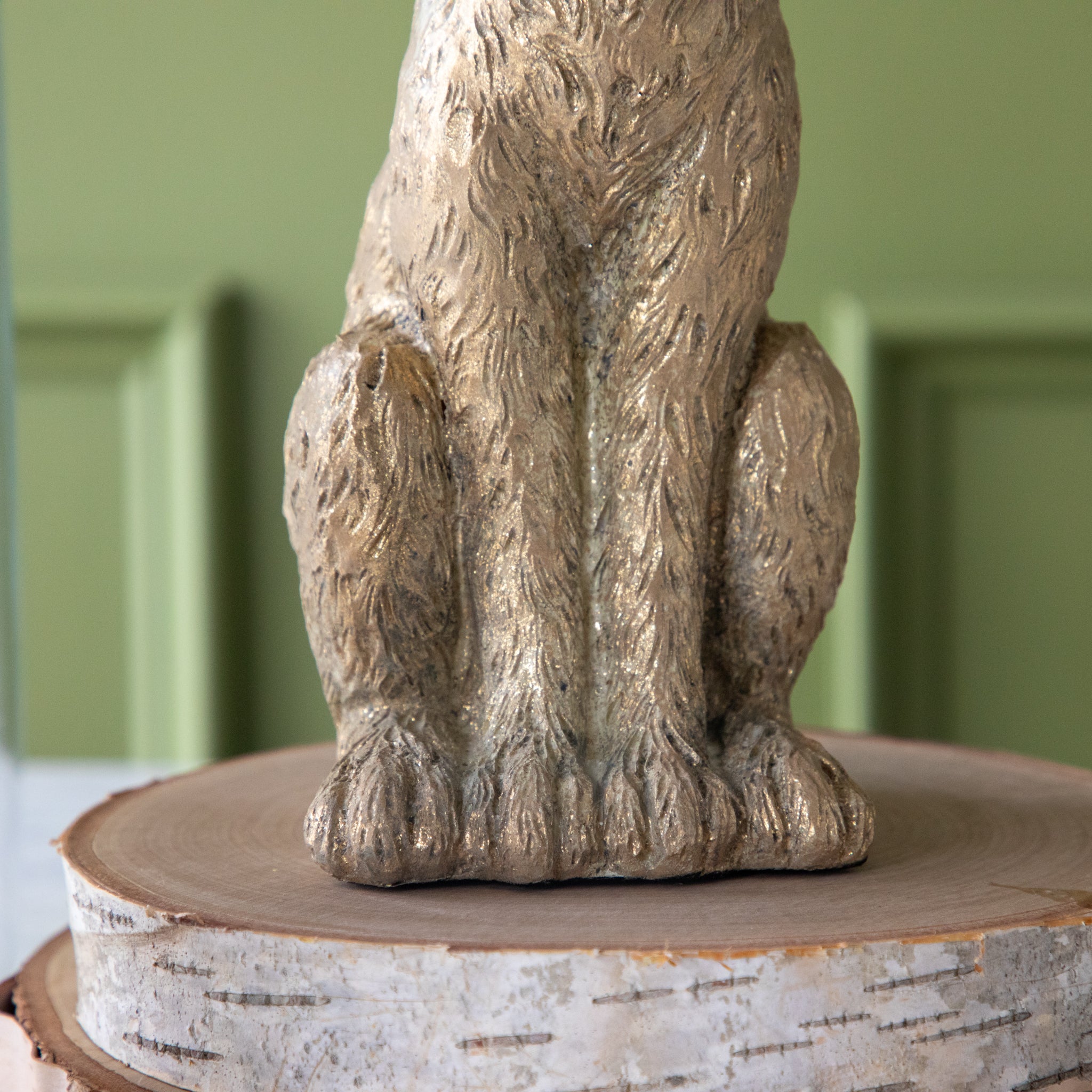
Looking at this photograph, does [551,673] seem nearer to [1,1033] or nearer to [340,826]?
[340,826]

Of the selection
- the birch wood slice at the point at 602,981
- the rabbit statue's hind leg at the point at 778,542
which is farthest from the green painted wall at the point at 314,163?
the birch wood slice at the point at 602,981

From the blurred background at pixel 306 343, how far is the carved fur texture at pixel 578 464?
936 mm

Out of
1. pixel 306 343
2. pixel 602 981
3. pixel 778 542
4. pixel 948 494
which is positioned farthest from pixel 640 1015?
pixel 306 343

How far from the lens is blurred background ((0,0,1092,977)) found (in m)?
1.93

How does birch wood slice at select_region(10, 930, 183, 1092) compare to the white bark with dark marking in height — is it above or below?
below

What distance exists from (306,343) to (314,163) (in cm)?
25

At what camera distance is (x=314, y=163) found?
2053 mm

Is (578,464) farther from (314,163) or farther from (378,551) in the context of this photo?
(314,163)

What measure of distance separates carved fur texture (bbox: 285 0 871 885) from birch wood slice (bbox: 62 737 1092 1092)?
0.05 metres

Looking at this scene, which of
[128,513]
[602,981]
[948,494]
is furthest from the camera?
[128,513]

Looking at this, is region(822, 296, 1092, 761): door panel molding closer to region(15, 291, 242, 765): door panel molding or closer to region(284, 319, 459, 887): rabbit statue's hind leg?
region(15, 291, 242, 765): door panel molding

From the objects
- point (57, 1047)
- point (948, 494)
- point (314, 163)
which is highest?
point (314, 163)

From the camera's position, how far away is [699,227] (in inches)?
38.9

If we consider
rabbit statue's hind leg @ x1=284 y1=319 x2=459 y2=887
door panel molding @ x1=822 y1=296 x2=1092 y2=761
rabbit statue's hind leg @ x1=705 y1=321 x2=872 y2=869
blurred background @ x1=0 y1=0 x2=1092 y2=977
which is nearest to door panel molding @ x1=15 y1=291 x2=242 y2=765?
blurred background @ x1=0 y1=0 x2=1092 y2=977
